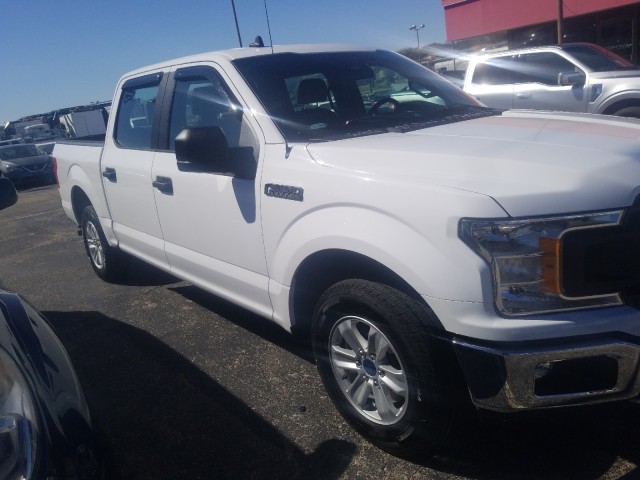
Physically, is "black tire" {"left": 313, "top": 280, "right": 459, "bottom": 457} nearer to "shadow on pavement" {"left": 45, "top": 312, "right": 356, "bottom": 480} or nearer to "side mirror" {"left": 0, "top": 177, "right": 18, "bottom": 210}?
"shadow on pavement" {"left": 45, "top": 312, "right": 356, "bottom": 480}

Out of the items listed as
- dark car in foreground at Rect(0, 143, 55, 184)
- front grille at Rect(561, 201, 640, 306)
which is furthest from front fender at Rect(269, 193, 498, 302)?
dark car in foreground at Rect(0, 143, 55, 184)

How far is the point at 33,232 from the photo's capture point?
9797mm

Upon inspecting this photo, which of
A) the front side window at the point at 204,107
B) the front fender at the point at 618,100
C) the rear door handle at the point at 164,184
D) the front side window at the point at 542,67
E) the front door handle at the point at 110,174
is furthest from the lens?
the front side window at the point at 542,67

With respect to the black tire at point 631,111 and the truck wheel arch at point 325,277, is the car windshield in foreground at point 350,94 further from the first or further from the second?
the black tire at point 631,111

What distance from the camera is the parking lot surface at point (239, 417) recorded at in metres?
2.61

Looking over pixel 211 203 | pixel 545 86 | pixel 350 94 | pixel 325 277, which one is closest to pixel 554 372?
pixel 325 277

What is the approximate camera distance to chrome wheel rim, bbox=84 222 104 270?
5.57 metres

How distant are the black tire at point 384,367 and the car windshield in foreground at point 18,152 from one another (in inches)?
753

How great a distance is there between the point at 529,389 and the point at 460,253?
21.9 inches

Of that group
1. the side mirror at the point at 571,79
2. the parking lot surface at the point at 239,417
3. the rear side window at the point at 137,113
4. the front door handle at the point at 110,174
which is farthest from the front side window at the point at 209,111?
the side mirror at the point at 571,79

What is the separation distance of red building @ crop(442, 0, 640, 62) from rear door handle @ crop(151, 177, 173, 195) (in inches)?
601

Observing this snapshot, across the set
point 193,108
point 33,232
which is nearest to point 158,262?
point 193,108

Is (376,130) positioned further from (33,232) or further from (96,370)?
(33,232)

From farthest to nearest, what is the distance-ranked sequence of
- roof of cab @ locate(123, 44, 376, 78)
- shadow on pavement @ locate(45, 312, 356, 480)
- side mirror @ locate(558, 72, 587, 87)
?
side mirror @ locate(558, 72, 587, 87) < roof of cab @ locate(123, 44, 376, 78) < shadow on pavement @ locate(45, 312, 356, 480)
